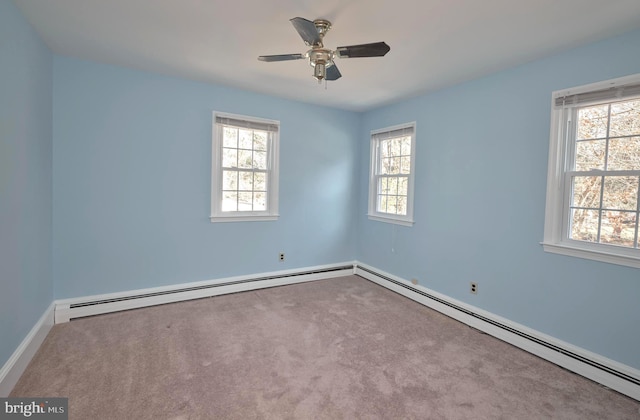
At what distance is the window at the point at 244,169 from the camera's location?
146 inches

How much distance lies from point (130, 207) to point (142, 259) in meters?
0.57

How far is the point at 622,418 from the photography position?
1899 mm

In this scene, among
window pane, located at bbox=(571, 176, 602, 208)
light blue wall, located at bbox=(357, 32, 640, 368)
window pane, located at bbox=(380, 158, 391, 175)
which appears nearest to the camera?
light blue wall, located at bbox=(357, 32, 640, 368)

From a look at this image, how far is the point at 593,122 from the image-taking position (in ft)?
7.91

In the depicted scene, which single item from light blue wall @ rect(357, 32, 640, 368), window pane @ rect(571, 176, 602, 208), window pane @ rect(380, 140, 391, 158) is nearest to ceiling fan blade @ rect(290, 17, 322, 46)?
light blue wall @ rect(357, 32, 640, 368)

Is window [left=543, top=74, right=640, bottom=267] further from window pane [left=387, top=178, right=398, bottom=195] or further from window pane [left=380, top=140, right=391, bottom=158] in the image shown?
window pane [left=380, top=140, right=391, bottom=158]

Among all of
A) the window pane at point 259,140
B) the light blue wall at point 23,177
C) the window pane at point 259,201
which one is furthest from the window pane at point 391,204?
the light blue wall at point 23,177

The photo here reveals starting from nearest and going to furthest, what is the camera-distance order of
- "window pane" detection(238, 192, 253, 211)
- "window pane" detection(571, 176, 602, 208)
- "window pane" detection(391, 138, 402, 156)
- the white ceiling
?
the white ceiling
"window pane" detection(571, 176, 602, 208)
"window pane" detection(238, 192, 253, 211)
"window pane" detection(391, 138, 402, 156)

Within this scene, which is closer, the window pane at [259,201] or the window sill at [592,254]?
the window sill at [592,254]

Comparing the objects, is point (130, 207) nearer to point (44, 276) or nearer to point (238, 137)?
point (44, 276)

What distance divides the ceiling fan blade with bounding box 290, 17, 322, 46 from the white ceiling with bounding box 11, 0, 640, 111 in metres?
0.24

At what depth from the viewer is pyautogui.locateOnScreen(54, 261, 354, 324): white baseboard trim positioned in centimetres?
305

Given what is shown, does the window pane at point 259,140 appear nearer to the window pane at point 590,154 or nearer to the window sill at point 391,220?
the window sill at point 391,220

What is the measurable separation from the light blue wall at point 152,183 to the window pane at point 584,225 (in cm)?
292
